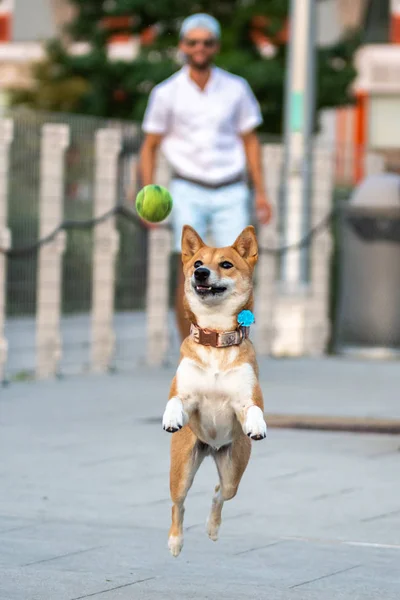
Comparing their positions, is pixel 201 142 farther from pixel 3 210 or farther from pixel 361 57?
pixel 361 57

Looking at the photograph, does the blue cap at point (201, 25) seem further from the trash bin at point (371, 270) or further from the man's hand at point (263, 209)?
the trash bin at point (371, 270)

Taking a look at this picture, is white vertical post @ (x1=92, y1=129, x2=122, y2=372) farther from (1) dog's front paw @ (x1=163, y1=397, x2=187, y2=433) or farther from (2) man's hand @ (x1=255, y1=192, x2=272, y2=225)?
(1) dog's front paw @ (x1=163, y1=397, x2=187, y2=433)

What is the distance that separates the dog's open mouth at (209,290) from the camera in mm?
5039

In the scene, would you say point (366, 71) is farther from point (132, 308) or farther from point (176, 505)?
point (176, 505)

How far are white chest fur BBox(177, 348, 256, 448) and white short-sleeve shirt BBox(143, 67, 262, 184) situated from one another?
568 cm

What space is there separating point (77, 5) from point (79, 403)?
27.1m

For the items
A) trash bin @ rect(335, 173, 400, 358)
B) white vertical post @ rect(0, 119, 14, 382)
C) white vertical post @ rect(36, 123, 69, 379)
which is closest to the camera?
white vertical post @ rect(0, 119, 14, 382)

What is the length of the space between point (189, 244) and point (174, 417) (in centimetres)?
61

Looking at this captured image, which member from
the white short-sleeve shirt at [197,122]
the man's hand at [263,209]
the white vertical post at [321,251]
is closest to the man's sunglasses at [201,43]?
the white short-sleeve shirt at [197,122]

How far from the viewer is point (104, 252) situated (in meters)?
12.8

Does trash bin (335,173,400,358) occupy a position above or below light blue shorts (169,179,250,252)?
below

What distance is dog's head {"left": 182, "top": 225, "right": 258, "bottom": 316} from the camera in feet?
16.6

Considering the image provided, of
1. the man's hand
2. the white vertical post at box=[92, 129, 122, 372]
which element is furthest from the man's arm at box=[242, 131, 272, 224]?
the white vertical post at box=[92, 129, 122, 372]

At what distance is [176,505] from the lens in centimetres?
532
